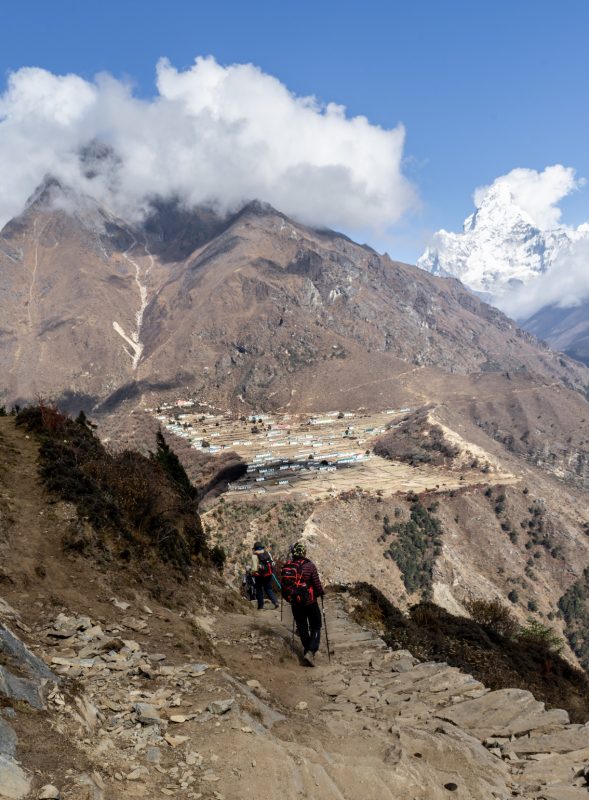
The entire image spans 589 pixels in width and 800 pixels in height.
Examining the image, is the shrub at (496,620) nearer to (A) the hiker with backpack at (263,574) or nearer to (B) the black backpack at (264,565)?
(A) the hiker with backpack at (263,574)

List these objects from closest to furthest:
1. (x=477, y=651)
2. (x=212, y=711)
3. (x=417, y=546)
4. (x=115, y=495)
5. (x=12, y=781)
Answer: (x=12, y=781) < (x=212, y=711) < (x=115, y=495) < (x=477, y=651) < (x=417, y=546)

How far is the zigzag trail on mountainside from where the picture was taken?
583 cm

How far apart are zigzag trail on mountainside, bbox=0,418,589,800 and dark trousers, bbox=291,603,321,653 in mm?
425

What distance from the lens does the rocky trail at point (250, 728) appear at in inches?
226

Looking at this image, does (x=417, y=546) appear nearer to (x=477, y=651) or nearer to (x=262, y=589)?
(x=477, y=651)

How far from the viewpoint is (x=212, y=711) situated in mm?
7152

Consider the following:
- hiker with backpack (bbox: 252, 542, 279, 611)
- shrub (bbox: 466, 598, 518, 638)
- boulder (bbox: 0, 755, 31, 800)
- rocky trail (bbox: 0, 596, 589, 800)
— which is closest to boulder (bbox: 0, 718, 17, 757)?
rocky trail (bbox: 0, 596, 589, 800)

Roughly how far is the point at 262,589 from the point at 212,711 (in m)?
9.50

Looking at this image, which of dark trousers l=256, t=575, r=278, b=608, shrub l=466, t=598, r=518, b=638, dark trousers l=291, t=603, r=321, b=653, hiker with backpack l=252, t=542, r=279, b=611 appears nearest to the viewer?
dark trousers l=291, t=603, r=321, b=653

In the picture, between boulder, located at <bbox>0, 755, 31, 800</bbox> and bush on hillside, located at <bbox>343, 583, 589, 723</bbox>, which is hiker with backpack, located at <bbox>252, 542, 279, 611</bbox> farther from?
boulder, located at <bbox>0, 755, 31, 800</bbox>

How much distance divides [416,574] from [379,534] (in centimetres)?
872

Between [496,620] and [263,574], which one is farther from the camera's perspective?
[496,620]

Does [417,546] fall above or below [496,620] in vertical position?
below

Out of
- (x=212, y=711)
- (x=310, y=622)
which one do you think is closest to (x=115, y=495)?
(x=310, y=622)
